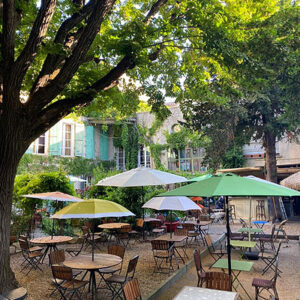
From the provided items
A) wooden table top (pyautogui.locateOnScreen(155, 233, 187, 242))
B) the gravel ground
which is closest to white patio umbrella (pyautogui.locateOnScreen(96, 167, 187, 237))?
wooden table top (pyautogui.locateOnScreen(155, 233, 187, 242))

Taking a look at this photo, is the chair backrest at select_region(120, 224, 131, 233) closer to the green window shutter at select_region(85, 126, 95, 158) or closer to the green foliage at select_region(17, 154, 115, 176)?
the green foliage at select_region(17, 154, 115, 176)

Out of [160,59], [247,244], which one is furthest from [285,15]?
[247,244]

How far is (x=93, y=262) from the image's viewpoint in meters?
5.35

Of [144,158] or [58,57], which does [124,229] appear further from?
[144,158]

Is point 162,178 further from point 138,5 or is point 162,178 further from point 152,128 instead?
point 152,128

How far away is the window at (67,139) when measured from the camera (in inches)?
845

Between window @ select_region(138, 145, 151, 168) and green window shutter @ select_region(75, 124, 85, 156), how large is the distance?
548 cm

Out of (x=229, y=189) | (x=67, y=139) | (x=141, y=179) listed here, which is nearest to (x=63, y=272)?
(x=229, y=189)

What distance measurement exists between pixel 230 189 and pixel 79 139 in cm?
1889

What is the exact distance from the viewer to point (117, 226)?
9.78 meters

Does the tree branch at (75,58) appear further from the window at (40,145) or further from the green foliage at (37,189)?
the window at (40,145)

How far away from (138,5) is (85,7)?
3652mm

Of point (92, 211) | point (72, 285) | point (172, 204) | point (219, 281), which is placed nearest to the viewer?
point (219, 281)

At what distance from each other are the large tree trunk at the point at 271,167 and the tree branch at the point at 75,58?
516 inches
